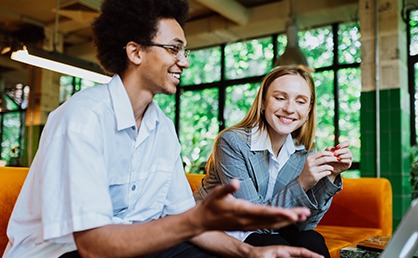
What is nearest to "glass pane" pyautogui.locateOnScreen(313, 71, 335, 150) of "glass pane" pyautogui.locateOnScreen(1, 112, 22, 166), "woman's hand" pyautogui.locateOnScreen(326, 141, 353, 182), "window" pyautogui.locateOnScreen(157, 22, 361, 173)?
"window" pyautogui.locateOnScreen(157, 22, 361, 173)

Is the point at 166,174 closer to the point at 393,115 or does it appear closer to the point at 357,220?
the point at 357,220

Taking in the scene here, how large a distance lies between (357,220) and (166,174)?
6.58 ft

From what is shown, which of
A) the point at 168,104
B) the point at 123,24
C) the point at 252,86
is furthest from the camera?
the point at 168,104

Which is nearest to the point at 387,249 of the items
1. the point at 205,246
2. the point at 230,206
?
the point at 230,206

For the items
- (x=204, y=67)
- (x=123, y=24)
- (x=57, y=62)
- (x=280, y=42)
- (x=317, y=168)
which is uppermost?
(x=280, y=42)

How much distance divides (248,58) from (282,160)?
4747mm

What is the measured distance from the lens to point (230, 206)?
0.73m

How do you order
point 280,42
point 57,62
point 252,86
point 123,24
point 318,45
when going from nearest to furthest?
point 123,24, point 57,62, point 318,45, point 280,42, point 252,86

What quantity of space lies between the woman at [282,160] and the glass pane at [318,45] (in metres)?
4.05

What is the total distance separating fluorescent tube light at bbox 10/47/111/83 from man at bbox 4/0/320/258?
11.4 feet

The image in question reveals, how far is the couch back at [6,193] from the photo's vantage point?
4.97 ft

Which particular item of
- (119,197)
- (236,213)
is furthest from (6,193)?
(236,213)

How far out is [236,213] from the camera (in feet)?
2.41

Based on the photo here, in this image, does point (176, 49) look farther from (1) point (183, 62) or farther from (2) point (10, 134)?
(2) point (10, 134)
